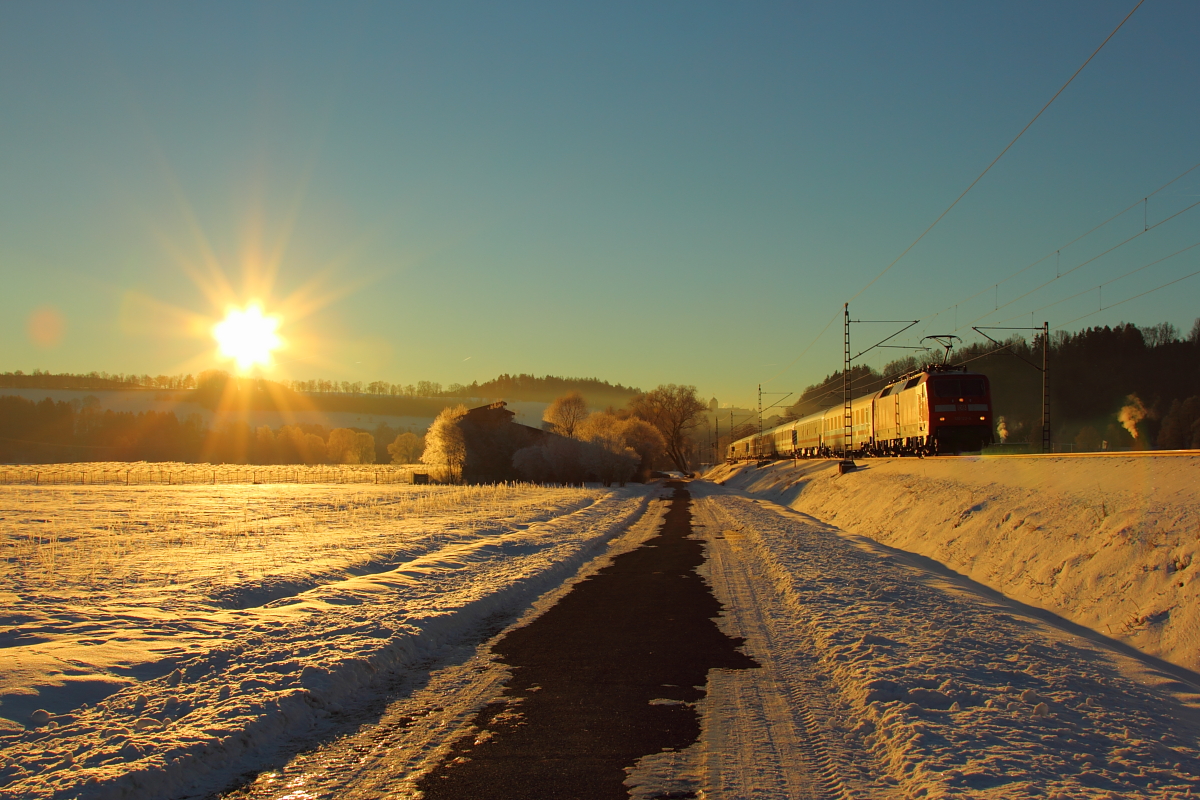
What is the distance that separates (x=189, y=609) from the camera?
35.9 ft

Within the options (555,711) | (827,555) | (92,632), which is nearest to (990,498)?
(827,555)

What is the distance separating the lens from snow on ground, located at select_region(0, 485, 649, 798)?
18.2 ft

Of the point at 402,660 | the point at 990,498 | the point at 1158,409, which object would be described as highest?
the point at 1158,409

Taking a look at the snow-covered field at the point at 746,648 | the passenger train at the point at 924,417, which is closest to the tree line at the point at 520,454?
the passenger train at the point at 924,417

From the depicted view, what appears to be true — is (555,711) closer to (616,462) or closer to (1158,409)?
(616,462)

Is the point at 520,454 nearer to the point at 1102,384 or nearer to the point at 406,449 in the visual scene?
the point at 1102,384

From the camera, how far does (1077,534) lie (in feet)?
44.2

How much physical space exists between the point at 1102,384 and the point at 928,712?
98.7 meters

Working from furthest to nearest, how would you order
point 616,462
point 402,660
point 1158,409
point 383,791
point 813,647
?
1. point 1158,409
2. point 616,462
3. point 813,647
4. point 402,660
5. point 383,791

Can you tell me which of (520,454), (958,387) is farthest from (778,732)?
(520,454)

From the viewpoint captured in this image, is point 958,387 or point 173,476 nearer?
point 958,387

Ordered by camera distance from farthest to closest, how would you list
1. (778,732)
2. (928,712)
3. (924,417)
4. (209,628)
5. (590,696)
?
(924,417), (209,628), (590,696), (928,712), (778,732)

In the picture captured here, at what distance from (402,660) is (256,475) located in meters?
79.4

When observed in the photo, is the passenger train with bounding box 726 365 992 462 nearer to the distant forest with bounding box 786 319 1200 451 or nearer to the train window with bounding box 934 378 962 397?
the train window with bounding box 934 378 962 397
